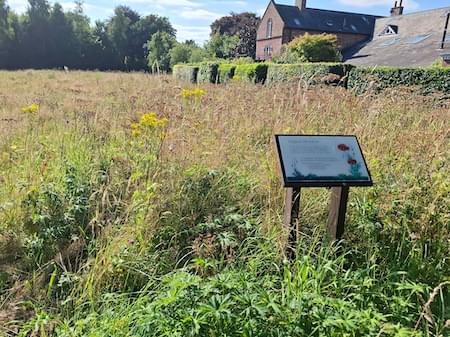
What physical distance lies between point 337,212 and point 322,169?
29cm

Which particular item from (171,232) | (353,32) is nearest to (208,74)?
(171,232)

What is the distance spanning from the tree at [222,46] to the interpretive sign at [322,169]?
40086mm

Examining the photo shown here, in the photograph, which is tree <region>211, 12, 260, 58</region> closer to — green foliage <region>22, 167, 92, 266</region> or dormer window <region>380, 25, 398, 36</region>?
dormer window <region>380, 25, 398, 36</region>

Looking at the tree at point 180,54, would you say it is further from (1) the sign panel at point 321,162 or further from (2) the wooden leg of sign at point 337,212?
(2) the wooden leg of sign at point 337,212

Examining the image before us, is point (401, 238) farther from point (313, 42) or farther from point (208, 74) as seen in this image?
point (313, 42)

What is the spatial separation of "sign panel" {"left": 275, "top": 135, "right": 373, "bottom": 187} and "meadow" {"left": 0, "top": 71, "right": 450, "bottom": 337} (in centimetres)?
38

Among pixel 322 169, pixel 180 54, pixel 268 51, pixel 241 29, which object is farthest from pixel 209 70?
pixel 241 29

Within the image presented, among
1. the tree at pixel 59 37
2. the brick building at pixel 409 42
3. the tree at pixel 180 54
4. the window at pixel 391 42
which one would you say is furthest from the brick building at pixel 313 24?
the tree at pixel 59 37

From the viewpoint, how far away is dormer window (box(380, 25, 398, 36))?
100ft

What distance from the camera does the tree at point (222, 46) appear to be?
41.4m

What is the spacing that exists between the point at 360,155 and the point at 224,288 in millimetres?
1202

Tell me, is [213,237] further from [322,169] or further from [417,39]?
[417,39]

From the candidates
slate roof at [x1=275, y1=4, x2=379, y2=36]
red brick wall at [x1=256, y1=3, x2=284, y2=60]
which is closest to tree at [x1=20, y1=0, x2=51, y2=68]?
red brick wall at [x1=256, y1=3, x2=284, y2=60]

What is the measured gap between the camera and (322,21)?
1511 inches
